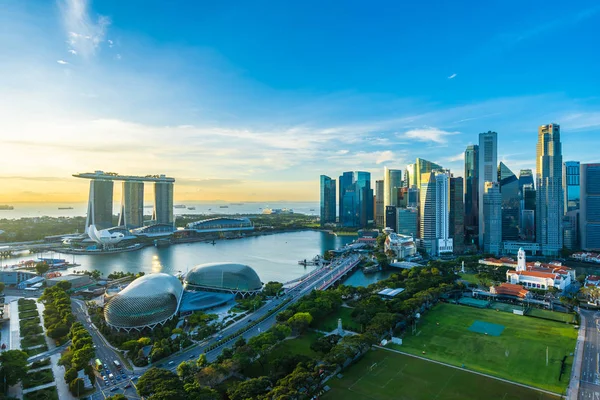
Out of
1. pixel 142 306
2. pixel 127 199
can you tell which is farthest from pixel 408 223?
pixel 127 199

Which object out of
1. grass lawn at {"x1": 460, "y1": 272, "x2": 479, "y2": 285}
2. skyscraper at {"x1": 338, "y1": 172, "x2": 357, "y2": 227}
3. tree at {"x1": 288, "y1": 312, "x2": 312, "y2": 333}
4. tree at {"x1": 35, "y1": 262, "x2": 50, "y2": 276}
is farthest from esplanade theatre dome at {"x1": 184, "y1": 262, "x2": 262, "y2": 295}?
skyscraper at {"x1": 338, "y1": 172, "x2": 357, "y2": 227}

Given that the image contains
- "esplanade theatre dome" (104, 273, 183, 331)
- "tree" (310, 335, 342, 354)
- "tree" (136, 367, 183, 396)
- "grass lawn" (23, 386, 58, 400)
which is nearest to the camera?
"tree" (136, 367, 183, 396)

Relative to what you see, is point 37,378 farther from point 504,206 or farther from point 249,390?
point 504,206

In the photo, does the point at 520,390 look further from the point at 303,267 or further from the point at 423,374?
the point at 303,267

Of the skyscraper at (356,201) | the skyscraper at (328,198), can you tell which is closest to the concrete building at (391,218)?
the skyscraper at (356,201)

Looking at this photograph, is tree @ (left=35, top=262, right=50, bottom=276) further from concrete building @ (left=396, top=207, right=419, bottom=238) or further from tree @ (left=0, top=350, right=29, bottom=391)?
concrete building @ (left=396, top=207, right=419, bottom=238)

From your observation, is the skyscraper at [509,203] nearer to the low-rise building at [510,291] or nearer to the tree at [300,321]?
the low-rise building at [510,291]
